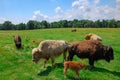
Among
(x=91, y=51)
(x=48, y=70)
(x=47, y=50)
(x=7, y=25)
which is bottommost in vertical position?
(x=48, y=70)

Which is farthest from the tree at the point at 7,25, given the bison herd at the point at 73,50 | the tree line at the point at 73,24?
the bison herd at the point at 73,50

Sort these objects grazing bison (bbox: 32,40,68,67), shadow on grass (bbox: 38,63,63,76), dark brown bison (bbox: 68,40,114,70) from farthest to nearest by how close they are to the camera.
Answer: dark brown bison (bbox: 68,40,114,70) < grazing bison (bbox: 32,40,68,67) < shadow on grass (bbox: 38,63,63,76)

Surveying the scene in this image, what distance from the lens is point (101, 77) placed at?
1911cm

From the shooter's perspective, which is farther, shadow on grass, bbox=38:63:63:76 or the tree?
the tree

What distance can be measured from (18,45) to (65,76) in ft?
44.0

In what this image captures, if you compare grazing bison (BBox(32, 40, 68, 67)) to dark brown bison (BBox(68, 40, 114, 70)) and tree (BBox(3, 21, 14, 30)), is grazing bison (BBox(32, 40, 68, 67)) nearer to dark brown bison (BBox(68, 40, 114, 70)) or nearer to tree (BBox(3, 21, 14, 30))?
dark brown bison (BBox(68, 40, 114, 70))

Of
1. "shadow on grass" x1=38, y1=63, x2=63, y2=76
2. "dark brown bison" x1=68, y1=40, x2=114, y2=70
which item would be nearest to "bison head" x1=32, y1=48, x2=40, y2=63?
"shadow on grass" x1=38, y1=63, x2=63, y2=76

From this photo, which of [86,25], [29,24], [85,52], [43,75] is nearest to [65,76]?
[43,75]

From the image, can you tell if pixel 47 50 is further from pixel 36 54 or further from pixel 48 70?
pixel 48 70

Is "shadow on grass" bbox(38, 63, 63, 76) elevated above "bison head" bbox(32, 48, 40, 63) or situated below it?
below

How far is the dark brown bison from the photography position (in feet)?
69.1

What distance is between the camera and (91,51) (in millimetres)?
21078

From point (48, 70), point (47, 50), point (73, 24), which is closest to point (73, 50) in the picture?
point (47, 50)

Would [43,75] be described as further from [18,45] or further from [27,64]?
[18,45]
